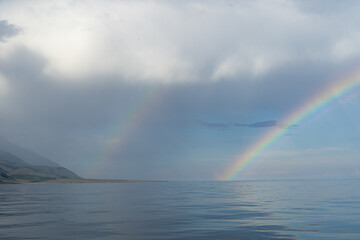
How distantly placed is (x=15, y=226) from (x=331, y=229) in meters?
28.6

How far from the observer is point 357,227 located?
110 ft

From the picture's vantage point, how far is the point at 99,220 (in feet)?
132

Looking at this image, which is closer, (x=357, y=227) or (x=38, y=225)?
(x=357, y=227)

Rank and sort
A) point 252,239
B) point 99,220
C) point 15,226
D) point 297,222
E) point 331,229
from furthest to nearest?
point 99,220
point 297,222
point 15,226
point 331,229
point 252,239

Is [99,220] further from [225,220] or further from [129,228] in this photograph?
[225,220]

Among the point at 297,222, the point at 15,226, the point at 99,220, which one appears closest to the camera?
the point at 15,226

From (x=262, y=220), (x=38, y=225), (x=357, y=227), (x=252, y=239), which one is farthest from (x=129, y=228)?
(x=357, y=227)

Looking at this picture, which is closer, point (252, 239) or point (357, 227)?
point (252, 239)

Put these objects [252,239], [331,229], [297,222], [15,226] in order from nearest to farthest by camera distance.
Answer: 1. [252,239]
2. [331,229]
3. [15,226]
4. [297,222]

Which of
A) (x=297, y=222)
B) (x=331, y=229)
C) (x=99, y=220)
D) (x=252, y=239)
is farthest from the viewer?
(x=99, y=220)

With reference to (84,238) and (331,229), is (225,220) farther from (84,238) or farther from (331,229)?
(84,238)

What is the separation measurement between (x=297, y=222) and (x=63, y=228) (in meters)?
22.6

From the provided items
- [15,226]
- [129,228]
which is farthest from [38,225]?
[129,228]

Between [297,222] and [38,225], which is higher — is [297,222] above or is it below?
above
